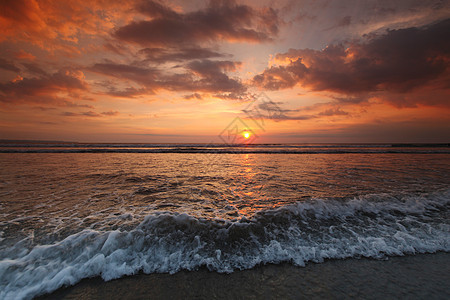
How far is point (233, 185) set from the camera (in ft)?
29.4

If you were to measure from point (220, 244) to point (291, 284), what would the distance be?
1.58 meters

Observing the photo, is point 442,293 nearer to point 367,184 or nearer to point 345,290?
point 345,290

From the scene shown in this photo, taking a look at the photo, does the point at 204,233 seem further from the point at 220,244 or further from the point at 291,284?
the point at 291,284

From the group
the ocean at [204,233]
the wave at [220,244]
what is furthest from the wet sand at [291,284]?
the wave at [220,244]

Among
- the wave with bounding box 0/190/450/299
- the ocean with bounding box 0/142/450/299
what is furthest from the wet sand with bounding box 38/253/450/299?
the wave with bounding box 0/190/450/299

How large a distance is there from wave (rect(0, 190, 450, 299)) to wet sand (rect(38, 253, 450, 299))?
7.3 inches

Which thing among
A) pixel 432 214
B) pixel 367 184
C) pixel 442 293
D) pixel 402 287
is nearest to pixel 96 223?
pixel 402 287

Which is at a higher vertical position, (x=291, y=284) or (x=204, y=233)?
(x=204, y=233)

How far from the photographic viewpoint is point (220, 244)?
13.1ft

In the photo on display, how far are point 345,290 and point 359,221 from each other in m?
3.03

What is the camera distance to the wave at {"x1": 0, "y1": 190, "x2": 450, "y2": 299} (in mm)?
3229

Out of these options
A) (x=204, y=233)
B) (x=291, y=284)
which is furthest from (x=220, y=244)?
(x=291, y=284)

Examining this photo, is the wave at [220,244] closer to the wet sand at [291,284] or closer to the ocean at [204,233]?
the ocean at [204,233]

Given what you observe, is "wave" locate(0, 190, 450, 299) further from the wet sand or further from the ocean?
the wet sand
